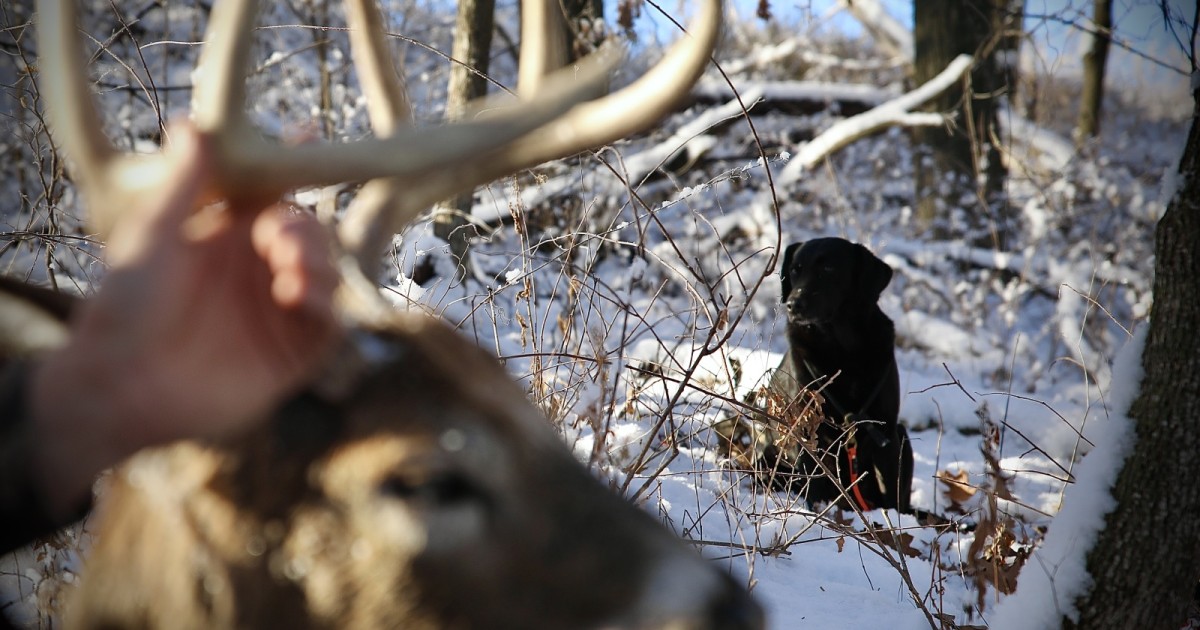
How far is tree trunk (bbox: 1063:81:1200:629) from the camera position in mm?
1954

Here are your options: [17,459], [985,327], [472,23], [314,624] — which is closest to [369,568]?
[314,624]

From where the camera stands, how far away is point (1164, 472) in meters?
1.98

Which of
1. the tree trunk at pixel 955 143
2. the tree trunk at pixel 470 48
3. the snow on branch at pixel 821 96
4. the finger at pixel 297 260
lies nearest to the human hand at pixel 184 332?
the finger at pixel 297 260

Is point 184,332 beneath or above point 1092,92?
beneath

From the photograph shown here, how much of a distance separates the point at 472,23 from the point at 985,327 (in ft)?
22.3

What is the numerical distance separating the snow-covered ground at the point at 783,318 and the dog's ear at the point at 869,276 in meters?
0.67

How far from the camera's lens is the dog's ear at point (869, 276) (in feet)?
16.7

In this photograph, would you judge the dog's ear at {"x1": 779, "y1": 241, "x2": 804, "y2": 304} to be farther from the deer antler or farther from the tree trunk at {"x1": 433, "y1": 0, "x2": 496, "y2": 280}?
the deer antler

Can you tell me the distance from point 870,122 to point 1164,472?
7.84m

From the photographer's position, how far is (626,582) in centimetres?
106

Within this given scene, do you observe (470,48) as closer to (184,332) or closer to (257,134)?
(257,134)

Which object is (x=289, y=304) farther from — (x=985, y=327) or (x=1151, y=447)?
(x=985, y=327)

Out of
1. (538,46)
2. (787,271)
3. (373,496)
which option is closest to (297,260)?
(373,496)

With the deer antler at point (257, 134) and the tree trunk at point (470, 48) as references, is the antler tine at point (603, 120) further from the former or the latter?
the tree trunk at point (470, 48)
